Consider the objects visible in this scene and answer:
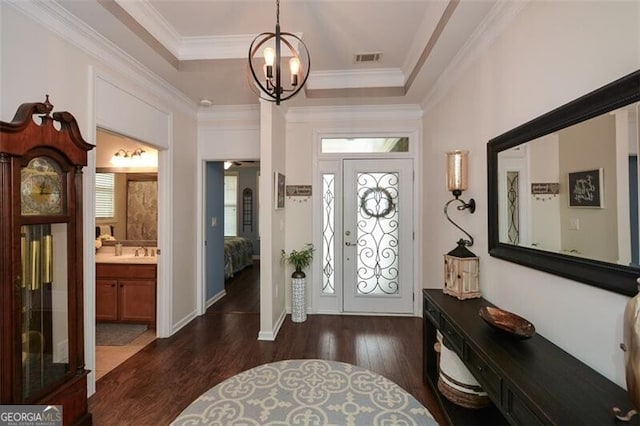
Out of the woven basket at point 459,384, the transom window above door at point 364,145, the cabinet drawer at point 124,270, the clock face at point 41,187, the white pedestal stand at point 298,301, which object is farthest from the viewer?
the transom window above door at point 364,145

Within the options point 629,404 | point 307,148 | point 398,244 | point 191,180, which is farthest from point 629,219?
point 191,180

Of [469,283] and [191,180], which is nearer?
[469,283]

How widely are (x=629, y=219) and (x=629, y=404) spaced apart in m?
0.70

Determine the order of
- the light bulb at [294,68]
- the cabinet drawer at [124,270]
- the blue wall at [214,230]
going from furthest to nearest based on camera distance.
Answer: the blue wall at [214,230] < the cabinet drawer at [124,270] < the light bulb at [294,68]

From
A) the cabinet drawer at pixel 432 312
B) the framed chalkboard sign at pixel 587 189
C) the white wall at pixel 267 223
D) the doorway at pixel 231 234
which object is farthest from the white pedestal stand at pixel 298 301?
the framed chalkboard sign at pixel 587 189

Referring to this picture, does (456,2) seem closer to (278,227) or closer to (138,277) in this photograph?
(278,227)

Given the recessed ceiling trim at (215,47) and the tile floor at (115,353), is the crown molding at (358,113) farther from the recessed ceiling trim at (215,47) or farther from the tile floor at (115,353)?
the tile floor at (115,353)

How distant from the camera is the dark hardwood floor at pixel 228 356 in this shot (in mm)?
2279

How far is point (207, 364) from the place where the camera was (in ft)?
9.40

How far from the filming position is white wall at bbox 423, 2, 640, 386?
1271 mm

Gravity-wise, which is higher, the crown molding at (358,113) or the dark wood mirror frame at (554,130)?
the crown molding at (358,113)

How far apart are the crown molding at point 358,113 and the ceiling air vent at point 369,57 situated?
2.47 ft

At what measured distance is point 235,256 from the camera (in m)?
6.66

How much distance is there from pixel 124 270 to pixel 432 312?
3.51m
